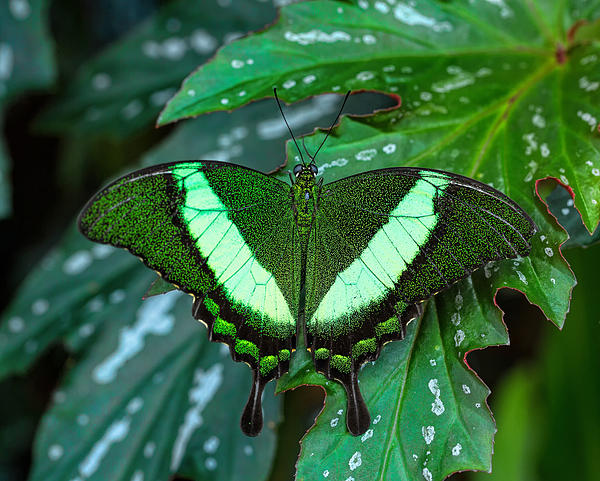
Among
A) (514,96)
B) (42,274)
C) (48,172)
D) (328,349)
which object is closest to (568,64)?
(514,96)

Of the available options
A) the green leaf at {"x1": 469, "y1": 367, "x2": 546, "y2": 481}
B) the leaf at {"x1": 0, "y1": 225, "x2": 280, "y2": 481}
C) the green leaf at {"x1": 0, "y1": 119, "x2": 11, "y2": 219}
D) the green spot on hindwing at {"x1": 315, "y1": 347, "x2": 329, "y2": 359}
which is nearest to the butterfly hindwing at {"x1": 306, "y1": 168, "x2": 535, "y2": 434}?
the green spot on hindwing at {"x1": 315, "y1": 347, "x2": 329, "y2": 359}

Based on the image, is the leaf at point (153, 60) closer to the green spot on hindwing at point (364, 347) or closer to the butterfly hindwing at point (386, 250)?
the butterfly hindwing at point (386, 250)

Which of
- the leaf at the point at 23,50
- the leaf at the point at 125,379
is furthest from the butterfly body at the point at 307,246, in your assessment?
the leaf at the point at 23,50

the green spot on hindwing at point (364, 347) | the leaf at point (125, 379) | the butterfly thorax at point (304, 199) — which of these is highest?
the butterfly thorax at point (304, 199)

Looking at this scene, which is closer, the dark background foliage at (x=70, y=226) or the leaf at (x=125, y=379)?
the leaf at (x=125, y=379)

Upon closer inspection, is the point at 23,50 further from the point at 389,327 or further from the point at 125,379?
the point at 389,327

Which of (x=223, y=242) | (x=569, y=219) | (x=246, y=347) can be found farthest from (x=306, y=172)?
(x=569, y=219)
